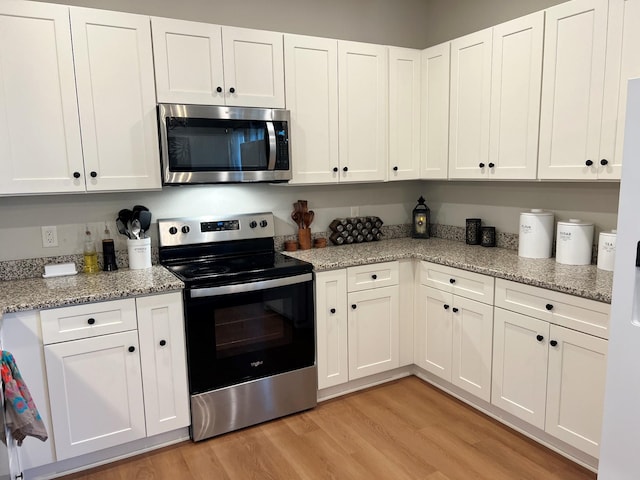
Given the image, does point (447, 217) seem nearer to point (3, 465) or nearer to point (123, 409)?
point (123, 409)

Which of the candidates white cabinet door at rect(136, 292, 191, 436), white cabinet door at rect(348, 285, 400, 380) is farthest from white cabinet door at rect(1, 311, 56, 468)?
white cabinet door at rect(348, 285, 400, 380)

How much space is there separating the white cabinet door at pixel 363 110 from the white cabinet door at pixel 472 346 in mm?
1096

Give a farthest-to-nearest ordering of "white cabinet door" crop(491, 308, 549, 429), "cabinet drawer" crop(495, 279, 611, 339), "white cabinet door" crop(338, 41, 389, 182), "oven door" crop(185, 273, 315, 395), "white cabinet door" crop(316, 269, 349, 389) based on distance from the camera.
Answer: "white cabinet door" crop(338, 41, 389, 182), "white cabinet door" crop(316, 269, 349, 389), "oven door" crop(185, 273, 315, 395), "white cabinet door" crop(491, 308, 549, 429), "cabinet drawer" crop(495, 279, 611, 339)

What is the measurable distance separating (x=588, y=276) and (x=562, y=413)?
0.69 meters

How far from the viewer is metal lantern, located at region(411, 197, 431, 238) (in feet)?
12.3

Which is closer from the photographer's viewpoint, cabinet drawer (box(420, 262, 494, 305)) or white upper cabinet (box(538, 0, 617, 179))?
white upper cabinet (box(538, 0, 617, 179))

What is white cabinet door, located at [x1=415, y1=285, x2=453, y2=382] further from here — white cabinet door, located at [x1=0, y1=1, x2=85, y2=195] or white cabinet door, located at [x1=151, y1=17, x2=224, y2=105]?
white cabinet door, located at [x1=0, y1=1, x2=85, y2=195]

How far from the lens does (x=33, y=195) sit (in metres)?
2.58

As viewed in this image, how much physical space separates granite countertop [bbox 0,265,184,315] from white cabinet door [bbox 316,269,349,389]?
0.88m

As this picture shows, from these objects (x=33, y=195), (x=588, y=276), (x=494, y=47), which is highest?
(x=494, y=47)

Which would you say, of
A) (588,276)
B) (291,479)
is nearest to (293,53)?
(588,276)

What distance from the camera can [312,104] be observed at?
3.06 metres

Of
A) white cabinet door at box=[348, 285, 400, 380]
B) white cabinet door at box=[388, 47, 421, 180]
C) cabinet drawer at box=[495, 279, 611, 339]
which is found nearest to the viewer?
cabinet drawer at box=[495, 279, 611, 339]

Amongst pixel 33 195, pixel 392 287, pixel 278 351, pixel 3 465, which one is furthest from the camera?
pixel 392 287
